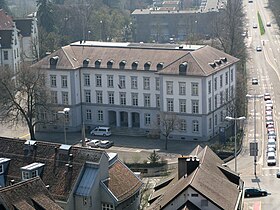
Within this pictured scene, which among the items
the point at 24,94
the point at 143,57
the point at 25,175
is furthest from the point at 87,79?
the point at 25,175

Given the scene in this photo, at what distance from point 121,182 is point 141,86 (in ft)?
99.7

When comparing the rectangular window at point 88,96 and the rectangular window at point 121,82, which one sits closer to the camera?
the rectangular window at point 121,82

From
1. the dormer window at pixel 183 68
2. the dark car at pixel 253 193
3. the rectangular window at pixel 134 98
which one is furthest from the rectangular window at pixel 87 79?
the dark car at pixel 253 193

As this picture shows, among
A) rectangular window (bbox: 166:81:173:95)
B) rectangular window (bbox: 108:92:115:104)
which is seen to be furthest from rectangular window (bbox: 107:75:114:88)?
rectangular window (bbox: 166:81:173:95)

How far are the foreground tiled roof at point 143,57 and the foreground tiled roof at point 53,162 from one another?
27.9 metres

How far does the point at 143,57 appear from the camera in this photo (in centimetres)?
7994

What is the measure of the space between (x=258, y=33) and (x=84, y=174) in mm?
103720

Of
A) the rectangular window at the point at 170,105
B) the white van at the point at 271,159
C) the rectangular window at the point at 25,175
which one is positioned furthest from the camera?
the rectangular window at the point at 170,105

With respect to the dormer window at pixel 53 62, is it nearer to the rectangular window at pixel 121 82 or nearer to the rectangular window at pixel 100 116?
the rectangular window at pixel 100 116

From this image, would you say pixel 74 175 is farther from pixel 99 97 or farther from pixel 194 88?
pixel 99 97

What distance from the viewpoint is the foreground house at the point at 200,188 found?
41688 millimetres

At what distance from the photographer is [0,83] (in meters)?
Answer: 78.0

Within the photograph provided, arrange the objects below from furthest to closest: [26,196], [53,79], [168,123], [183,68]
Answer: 1. [53,79]
2. [183,68]
3. [168,123]
4. [26,196]

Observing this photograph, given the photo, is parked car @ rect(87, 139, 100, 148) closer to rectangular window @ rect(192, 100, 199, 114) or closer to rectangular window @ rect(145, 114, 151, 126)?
rectangular window @ rect(145, 114, 151, 126)
